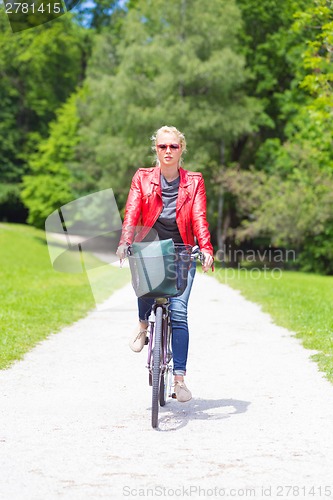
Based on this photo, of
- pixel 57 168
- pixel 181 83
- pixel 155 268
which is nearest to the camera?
pixel 155 268

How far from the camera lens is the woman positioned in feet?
19.4

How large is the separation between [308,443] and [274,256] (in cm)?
3542

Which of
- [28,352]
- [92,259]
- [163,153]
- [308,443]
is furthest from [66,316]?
[92,259]

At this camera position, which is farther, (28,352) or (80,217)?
(80,217)

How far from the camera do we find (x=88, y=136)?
134 ft

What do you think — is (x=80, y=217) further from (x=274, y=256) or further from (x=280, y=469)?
(x=280, y=469)

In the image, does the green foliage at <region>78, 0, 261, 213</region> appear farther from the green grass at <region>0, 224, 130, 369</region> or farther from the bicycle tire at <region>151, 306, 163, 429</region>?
the bicycle tire at <region>151, 306, 163, 429</region>

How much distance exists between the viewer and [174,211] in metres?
5.98

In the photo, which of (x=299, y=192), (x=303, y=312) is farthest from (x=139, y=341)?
(x=299, y=192)

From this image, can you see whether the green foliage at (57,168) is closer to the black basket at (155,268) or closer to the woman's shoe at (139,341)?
the woman's shoe at (139,341)

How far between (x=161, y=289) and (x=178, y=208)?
679 mm

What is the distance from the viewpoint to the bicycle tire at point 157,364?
544 centimetres

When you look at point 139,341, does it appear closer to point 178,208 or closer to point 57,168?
point 178,208

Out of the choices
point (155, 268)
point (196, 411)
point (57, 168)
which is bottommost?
point (57, 168)
